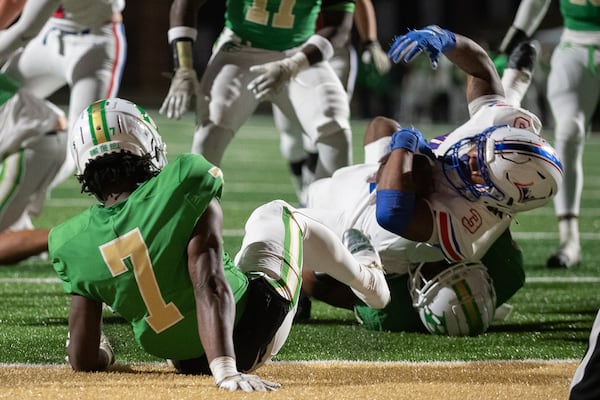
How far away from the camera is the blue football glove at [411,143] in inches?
155

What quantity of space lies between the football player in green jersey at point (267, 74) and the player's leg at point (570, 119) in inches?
55.6

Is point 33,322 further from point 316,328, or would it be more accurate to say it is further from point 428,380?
point 428,380

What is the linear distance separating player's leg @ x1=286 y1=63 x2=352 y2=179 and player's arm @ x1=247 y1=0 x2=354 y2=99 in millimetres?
83

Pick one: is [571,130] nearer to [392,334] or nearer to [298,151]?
[298,151]

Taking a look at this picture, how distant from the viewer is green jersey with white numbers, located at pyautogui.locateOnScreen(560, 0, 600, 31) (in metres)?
5.89

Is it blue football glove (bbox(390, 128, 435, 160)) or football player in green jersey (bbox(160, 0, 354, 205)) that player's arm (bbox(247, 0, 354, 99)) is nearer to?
football player in green jersey (bbox(160, 0, 354, 205))

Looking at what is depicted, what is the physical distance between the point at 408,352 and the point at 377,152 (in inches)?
44.2

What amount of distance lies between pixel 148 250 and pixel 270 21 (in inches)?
90.9

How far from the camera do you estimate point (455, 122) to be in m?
23.1

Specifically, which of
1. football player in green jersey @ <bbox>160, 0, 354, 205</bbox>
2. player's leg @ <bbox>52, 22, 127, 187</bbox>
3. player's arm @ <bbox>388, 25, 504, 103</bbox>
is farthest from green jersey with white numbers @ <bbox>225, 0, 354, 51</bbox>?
player's arm @ <bbox>388, 25, 504, 103</bbox>

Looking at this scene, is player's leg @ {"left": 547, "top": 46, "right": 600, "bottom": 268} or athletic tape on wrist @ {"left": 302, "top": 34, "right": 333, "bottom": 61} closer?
athletic tape on wrist @ {"left": 302, "top": 34, "right": 333, "bottom": 61}

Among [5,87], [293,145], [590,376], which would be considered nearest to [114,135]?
[590,376]

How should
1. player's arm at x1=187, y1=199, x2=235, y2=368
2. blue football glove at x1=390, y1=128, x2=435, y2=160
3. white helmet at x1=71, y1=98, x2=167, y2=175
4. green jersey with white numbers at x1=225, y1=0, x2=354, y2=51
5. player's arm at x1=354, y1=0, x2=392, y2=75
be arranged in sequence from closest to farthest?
player's arm at x1=187, y1=199, x2=235, y2=368, white helmet at x1=71, y1=98, x2=167, y2=175, blue football glove at x1=390, y1=128, x2=435, y2=160, green jersey with white numbers at x1=225, y1=0, x2=354, y2=51, player's arm at x1=354, y1=0, x2=392, y2=75

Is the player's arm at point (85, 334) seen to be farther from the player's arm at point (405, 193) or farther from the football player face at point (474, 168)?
the football player face at point (474, 168)
